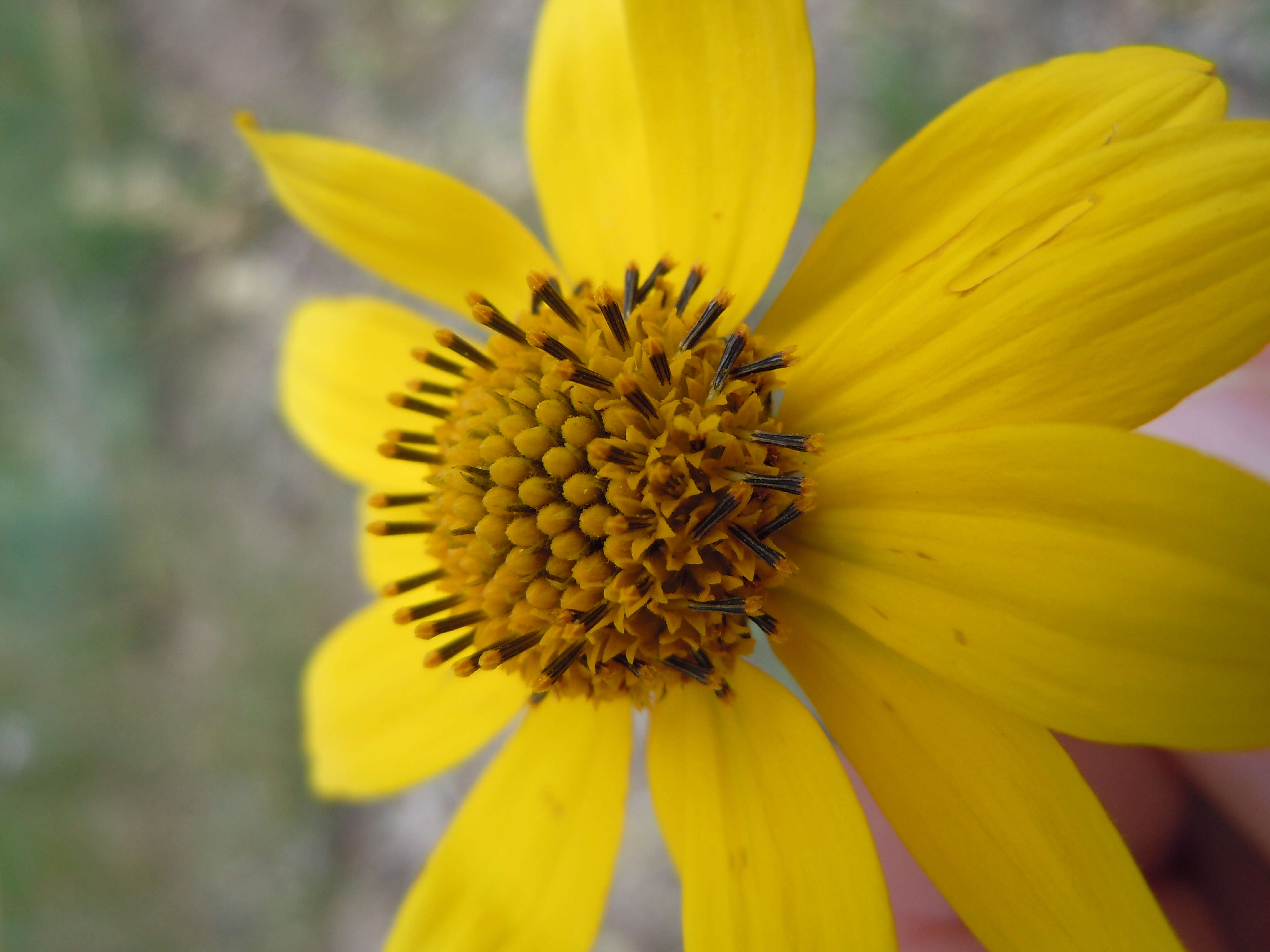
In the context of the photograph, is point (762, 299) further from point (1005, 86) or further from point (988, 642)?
point (988, 642)

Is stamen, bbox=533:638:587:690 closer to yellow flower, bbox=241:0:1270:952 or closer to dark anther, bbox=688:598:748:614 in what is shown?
yellow flower, bbox=241:0:1270:952

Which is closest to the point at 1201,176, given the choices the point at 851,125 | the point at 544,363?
the point at 544,363

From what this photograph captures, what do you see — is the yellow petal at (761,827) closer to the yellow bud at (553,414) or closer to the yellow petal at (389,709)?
the yellow petal at (389,709)

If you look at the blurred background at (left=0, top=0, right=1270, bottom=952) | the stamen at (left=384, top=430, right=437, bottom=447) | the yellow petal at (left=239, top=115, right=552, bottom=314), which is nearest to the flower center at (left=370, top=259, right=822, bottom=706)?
the stamen at (left=384, top=430, right=437, bottom=447)

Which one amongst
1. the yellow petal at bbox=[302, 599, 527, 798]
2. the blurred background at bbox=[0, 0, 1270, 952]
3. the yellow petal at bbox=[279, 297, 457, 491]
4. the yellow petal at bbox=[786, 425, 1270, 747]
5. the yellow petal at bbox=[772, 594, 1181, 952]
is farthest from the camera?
the blurred background at bbox=[0, 0, 1270, 952]

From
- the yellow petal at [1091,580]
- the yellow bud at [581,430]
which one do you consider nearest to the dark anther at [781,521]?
the yellow petal at [1091,580]

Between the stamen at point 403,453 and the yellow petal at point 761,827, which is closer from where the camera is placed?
the yellow petal at point 761,827

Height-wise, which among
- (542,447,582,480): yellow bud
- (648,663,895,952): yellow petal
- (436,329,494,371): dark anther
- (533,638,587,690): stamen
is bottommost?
(648,663,895,952): yellow petal
